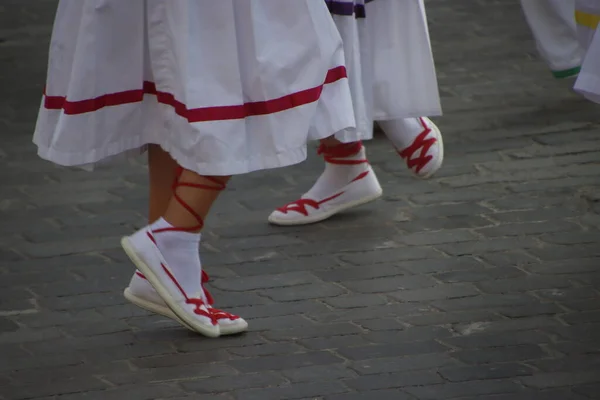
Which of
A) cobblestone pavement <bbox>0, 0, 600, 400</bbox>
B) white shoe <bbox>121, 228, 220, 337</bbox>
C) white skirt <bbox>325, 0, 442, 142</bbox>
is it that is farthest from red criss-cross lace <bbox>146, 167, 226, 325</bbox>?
white skirt <bbox>325, 0, 442, 142</bbox>

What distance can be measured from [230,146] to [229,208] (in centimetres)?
143

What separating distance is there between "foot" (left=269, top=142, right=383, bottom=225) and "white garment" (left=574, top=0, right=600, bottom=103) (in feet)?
3.86

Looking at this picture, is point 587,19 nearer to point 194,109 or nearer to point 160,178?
point 194,109

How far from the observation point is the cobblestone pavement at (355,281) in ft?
11.1

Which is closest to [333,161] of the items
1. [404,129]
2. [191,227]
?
[404,129]

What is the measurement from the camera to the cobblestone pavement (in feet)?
11.1

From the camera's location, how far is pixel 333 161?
4.52m

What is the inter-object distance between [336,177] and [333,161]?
0.06 metres

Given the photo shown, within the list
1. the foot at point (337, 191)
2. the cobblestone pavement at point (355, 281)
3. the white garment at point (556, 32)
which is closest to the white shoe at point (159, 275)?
the cobblestone pavement at point (355, 281)

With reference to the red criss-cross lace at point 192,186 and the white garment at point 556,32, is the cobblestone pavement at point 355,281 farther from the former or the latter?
the white garment at point 556,32

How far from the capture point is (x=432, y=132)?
4.44 meters

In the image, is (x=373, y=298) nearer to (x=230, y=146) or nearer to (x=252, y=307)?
→ (x=252, y=307)

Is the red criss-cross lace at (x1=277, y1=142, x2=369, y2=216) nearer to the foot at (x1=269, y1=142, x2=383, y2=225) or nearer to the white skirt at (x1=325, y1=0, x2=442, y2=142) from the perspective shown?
the foot at (x1=269, y1=142, x2=383, y2=225)

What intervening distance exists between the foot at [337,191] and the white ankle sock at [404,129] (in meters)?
0.13
